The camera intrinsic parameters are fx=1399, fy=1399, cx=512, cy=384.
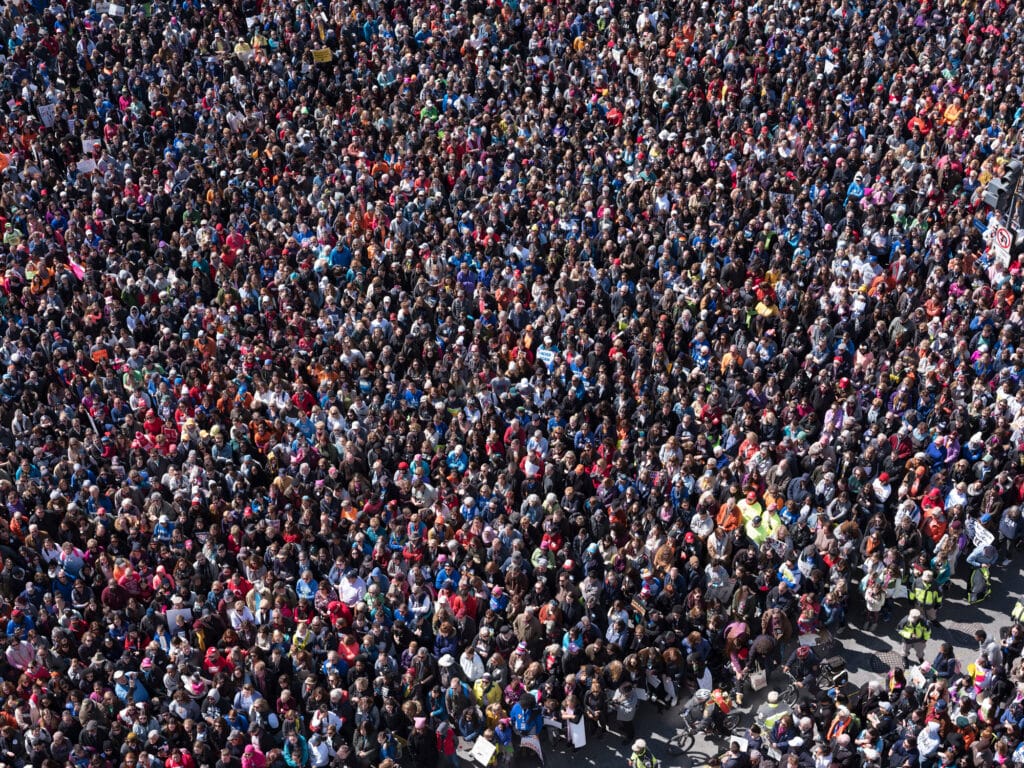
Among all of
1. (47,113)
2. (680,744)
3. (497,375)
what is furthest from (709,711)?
(47,113)

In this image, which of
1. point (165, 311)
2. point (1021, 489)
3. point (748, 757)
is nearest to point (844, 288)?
point (1021, 489)

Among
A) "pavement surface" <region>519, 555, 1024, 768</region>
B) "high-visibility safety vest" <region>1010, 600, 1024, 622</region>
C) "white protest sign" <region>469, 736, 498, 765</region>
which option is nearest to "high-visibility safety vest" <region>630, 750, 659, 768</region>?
"pavement surface" <region>519, 555, 1024, 768</region>

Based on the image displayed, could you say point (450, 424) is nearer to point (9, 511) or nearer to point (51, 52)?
point (9, 511)

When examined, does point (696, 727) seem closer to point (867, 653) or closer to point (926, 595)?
point (867, 653)

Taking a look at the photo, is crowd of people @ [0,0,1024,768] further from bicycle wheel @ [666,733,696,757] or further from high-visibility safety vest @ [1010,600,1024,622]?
high-visibility safety vest @ [1010,600,1024,622]

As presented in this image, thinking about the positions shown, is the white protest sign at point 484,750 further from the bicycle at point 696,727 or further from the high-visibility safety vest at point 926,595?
the high-visibility safety vest at point 926,595
